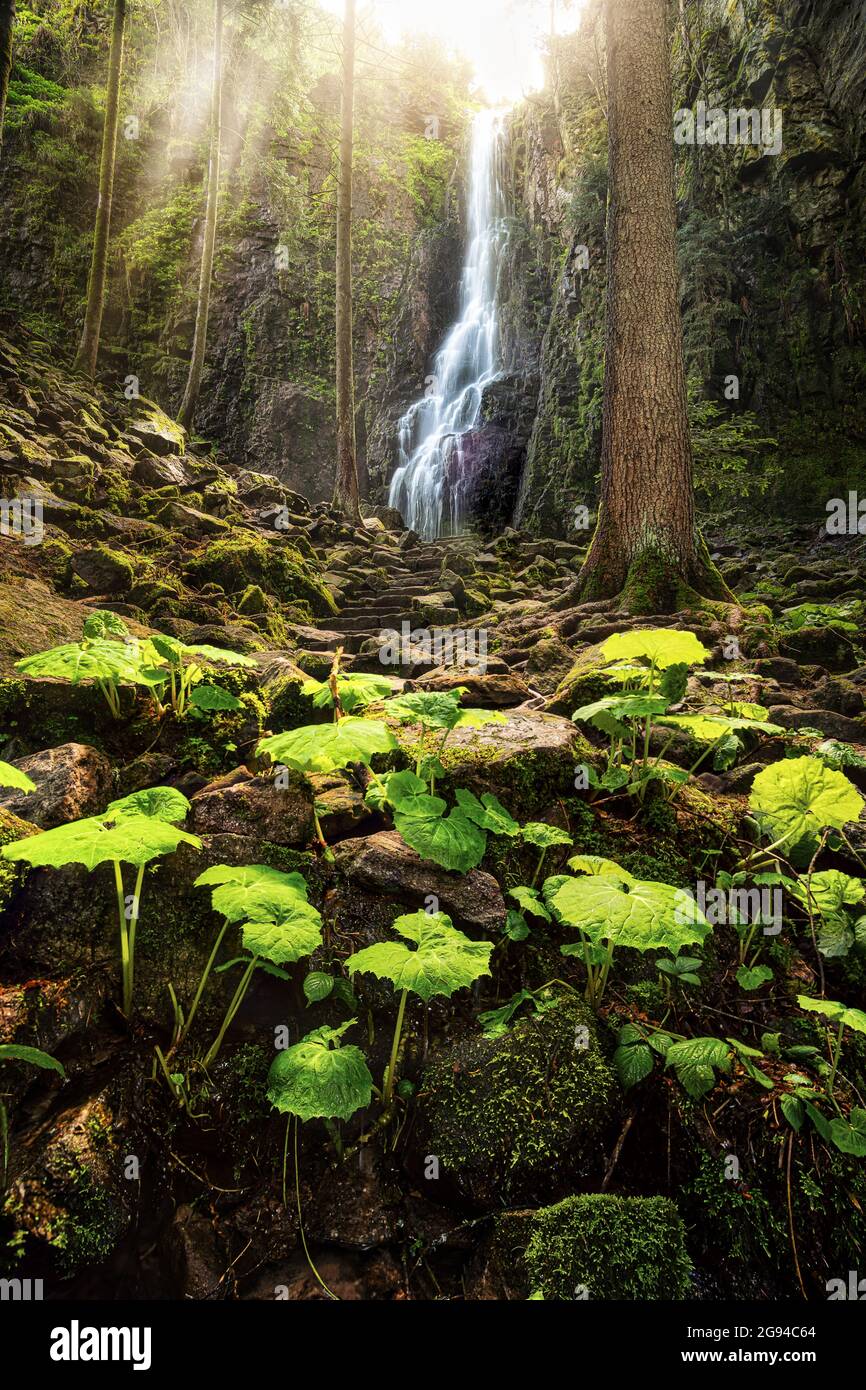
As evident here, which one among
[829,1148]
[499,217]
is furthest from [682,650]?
[499,217]

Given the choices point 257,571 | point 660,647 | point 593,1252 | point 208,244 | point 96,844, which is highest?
point 208,244

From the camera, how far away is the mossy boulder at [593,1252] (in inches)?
49.9

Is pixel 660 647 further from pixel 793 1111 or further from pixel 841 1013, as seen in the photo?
pixel 793 1111

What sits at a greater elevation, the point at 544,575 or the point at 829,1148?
the point at 544,575

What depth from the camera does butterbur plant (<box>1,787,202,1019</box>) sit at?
55.2 inches

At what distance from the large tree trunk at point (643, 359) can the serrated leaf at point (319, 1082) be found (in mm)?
4169

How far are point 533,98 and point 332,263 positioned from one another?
26.3 ft

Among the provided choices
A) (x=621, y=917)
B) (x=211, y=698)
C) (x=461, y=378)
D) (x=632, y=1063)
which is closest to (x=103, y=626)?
(x=211, y=698)

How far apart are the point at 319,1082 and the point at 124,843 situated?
2.19ft

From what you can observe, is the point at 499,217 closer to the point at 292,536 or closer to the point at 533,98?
the point at 533,98

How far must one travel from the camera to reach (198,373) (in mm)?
13906

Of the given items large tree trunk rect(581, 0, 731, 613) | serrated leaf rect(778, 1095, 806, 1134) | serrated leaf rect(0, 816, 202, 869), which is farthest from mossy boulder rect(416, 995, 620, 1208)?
large tree trunk rect(581, 0, 731, 613)

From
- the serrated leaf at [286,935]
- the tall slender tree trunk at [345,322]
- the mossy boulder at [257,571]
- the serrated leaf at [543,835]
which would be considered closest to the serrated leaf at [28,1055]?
the serrated leaf at [286,935]

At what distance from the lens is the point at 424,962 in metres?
1.44
